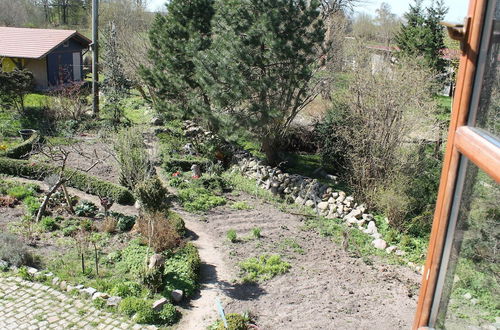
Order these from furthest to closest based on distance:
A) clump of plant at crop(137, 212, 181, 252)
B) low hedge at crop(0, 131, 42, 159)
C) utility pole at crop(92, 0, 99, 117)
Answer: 1. utility pole at crop(92, 0, 99, 117)
2. low hedge at crop(0, 131, 42, 159)
3. clump of plant at crop(137, 212, 181, 252)

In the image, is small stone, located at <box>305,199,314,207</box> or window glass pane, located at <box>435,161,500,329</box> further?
small stone, located at <box>305,199,314,207</box>

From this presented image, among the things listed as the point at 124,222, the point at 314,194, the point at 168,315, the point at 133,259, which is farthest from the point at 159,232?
the point at 314,194

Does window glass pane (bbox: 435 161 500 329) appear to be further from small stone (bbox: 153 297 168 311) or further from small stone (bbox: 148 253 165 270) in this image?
small stone (bbox: 148 253 165 270)

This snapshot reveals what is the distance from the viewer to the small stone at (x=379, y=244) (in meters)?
11.6

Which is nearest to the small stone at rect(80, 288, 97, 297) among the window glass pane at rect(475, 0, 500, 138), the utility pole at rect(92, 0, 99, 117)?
the window glass pane at rect(475, 0, 500, 138)

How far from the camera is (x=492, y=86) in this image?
134 cm

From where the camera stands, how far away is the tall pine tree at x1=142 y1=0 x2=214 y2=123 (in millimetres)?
17484

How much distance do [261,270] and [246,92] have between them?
6.45 m

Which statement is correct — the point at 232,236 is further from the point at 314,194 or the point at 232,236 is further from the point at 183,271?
the point at 314,194

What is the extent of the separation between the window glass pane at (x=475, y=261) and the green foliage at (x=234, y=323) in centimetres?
683

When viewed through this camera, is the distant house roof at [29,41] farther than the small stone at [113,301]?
Yes

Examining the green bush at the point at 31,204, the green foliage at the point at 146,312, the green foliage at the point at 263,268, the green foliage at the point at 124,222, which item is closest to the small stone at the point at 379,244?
the green foliage at the point at 263,268

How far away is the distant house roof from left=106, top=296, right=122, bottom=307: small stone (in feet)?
71.0

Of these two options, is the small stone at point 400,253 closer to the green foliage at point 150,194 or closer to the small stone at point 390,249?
the small stone at point 390,249
